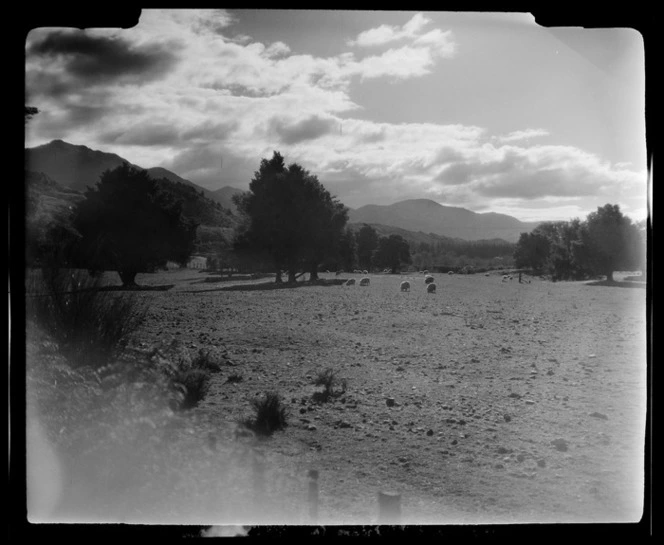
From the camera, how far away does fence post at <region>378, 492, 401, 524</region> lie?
9.41 ft

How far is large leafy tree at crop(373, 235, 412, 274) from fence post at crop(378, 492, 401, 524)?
6.78ft

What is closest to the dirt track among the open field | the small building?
the open field

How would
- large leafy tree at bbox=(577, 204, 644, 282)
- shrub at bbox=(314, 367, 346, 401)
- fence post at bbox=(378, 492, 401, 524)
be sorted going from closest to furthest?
fence post at bbox=(378, 492, 401, 524) < large leafy tree at bbox=(577, 204, 644, 282) < shrub at bbox=(314, 367, 346, 401)

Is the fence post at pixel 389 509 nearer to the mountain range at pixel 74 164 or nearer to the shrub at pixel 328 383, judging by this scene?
the shrub at pixel 328 383

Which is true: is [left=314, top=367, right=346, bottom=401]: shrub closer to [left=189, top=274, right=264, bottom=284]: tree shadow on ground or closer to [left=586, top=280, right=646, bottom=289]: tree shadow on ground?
[left=189, top=274, right=264, bottom=284]: tree shadow on ground

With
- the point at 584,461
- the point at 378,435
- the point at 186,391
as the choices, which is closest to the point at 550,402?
the point at 584,461

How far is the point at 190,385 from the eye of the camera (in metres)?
3.62

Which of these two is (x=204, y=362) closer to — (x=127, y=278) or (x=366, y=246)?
(x=127, y=278)

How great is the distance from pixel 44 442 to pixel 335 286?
2394mm

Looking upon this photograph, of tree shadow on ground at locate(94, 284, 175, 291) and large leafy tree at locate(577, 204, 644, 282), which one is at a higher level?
large leafy tree at locate(577, 204, 644, 282)

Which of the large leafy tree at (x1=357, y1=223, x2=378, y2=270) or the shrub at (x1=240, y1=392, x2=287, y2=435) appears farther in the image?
the large leafy tree at (x1=357, y1=223, x2=378, y2=270)

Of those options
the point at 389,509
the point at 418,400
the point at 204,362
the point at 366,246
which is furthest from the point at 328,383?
the point at 366,246

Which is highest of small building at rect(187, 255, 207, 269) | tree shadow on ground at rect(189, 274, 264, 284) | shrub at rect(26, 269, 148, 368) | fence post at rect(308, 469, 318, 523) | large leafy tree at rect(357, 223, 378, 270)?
large leafy tree at rect(357, 223, 378, 270)

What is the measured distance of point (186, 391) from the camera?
11.8 ft
